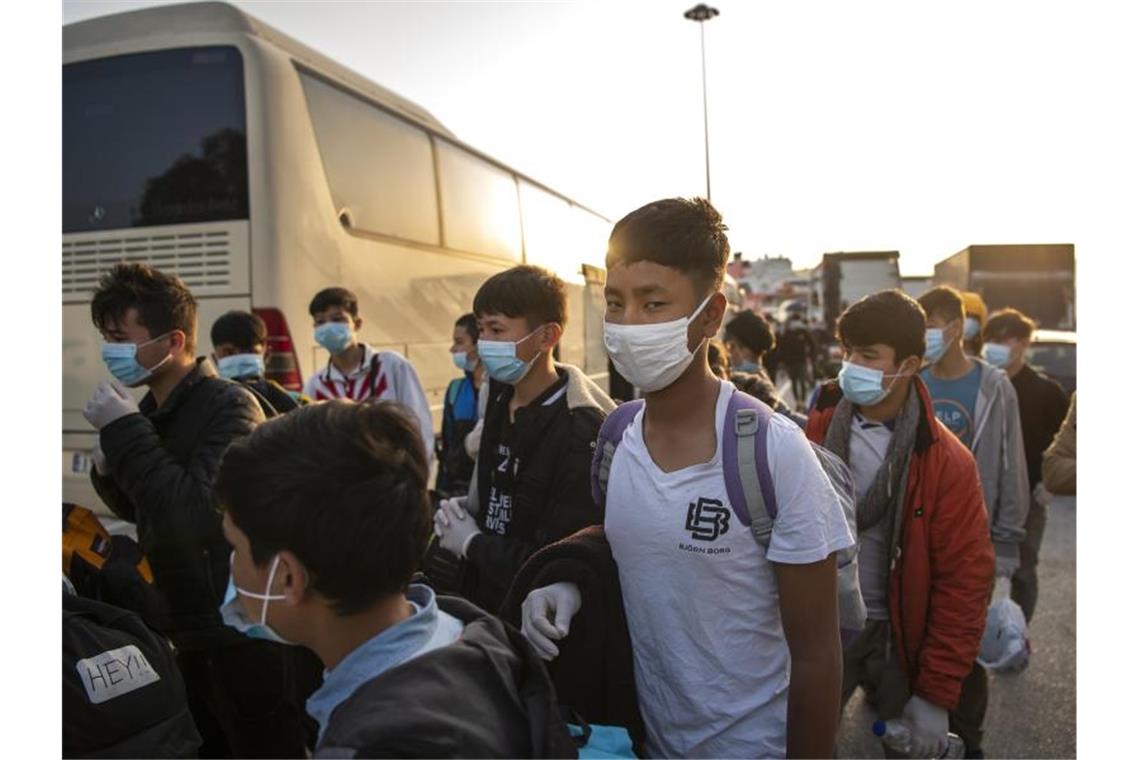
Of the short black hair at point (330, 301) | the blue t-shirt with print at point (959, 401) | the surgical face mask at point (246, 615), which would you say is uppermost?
the short black hair at point (330, 301)

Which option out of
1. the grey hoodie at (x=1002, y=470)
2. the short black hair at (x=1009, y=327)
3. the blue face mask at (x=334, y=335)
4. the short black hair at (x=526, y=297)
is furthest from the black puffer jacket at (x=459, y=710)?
the short black hair at (x=1009, y=327)

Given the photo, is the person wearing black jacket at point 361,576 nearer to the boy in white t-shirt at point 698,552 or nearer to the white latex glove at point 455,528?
the boy in white t-shirt at point 698,552

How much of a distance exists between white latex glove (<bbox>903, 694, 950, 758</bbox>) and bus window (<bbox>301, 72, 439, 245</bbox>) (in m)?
5.32

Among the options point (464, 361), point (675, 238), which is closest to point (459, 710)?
point (675, 238)

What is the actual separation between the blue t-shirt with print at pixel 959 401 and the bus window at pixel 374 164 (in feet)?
15.0

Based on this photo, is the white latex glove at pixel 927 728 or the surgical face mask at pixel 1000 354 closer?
the white latex glove at pixel 927 728

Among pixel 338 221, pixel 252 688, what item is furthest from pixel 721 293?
pixel 338 221

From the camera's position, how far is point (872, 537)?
2.72 m

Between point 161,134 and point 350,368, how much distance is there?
2.25 m

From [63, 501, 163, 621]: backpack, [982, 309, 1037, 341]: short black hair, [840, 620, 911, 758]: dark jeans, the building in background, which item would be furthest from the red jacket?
the building in background

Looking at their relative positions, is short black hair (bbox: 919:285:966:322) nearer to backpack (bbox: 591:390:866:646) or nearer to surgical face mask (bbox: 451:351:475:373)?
backpack (bbox: 591:390:866:646)

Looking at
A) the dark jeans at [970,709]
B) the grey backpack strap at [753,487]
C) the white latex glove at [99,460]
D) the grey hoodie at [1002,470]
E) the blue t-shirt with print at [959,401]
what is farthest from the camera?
the blue t-shirt with print at [959,401]

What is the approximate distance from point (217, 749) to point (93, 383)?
400cm

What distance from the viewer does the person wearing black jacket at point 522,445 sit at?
232 cm
